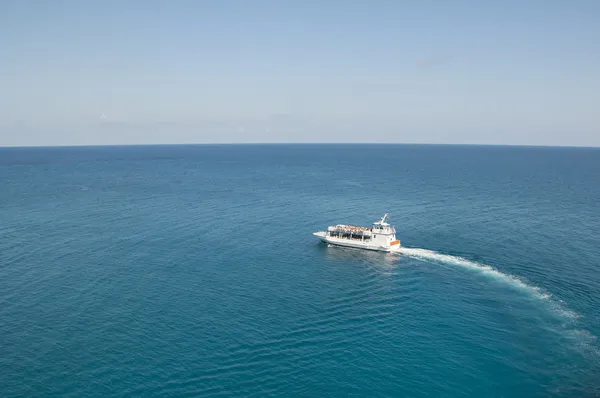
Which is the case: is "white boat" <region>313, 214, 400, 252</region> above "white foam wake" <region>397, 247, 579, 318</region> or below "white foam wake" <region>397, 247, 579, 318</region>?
above

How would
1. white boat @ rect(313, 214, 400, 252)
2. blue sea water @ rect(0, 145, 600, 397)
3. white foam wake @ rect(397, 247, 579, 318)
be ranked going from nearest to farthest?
blue sea water @ rect(0, 145, 600, 397) → white foam wake @ rect(397, 247, 579, 318) → white boat @ rect(313, 214, 400, 252)

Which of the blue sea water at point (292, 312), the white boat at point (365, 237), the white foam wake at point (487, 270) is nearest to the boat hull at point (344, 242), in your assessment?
the white boat at point (365, 237)

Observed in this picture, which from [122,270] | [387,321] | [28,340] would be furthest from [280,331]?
[122,270]

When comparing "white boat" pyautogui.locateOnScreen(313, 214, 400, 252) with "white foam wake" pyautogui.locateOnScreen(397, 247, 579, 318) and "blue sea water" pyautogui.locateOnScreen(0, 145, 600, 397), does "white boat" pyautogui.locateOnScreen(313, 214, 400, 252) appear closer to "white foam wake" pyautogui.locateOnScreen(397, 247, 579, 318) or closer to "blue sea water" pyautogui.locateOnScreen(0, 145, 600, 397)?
"blue sea water" pyautogui.locateOnScreen(0, 145, 600, 397)

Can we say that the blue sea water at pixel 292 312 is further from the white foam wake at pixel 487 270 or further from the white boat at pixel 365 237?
the white boat at pixel 365 237

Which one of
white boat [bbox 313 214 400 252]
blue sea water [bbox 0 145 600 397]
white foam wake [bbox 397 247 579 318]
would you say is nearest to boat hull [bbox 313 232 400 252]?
white boat [bbox 313 214 400 252]

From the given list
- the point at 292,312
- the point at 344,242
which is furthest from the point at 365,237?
the point at 292,312
